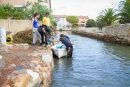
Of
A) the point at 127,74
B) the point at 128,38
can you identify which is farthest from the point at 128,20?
the point at 127,74

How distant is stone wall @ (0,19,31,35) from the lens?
17.8 m

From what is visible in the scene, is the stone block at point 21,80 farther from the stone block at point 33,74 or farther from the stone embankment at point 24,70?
the stone block at point 33,74

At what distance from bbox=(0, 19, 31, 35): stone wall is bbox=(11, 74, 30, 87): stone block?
1145 centimetres

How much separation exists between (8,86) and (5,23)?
39.4 feet

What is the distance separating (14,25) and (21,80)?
1214 centimetres

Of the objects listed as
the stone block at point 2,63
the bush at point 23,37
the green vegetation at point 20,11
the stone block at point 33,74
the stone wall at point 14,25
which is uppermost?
the green vegetation at point 20,11

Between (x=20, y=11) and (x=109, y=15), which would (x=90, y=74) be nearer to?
A: (x=20, y=11)

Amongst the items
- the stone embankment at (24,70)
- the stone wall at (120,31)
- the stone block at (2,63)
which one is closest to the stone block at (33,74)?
the stone embankment at (24,70)

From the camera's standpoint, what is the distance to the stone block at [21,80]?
6.66m

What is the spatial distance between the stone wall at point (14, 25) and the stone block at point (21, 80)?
11446 mm

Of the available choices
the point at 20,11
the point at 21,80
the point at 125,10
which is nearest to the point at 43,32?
the point at 21,80

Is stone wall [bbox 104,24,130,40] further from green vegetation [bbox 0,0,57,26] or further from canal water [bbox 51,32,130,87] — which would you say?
canal water [bbox 51,32,130,87]

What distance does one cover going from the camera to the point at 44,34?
1393cm

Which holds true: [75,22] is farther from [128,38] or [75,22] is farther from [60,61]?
[60,61]
